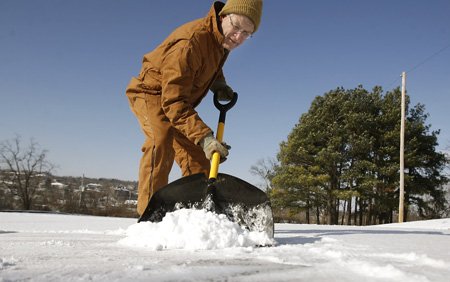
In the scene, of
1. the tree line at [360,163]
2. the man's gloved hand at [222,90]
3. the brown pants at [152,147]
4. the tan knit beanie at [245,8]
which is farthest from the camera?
the tree line at [360,163]

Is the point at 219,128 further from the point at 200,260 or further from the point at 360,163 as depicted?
the point at 360,163

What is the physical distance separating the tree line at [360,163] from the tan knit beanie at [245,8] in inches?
635

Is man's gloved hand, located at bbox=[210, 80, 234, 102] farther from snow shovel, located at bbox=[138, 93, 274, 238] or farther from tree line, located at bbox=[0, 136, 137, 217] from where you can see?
tree line, located at bbox=[0, 136, 137, 217]

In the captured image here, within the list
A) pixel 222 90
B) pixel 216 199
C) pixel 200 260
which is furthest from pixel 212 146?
pixel 222 90

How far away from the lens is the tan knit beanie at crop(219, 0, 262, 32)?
2.03 m

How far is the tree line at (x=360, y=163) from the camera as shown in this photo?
1750 centimetres

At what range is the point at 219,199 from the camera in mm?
1814

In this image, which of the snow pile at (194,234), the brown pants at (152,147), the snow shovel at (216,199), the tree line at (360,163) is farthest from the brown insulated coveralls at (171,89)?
the tree line at (360,163)

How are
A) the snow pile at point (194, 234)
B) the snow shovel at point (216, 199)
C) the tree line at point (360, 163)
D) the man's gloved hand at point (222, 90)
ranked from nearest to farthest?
the snow pile at point (194, 234) < the snow shovel at point (216, 199) < the man's gloved hand at point (222, 90) < the tree line at point (360, 163)

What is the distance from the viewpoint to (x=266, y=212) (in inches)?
68.4

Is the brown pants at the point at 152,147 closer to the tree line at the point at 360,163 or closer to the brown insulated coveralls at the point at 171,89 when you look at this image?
the brown insulated coveralls at the point at 171,89

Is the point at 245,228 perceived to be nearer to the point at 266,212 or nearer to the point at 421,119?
the point at 266,212

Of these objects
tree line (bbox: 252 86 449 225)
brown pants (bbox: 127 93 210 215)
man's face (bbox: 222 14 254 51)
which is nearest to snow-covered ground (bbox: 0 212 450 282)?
brown pants (bbox: 127 93 210 215)

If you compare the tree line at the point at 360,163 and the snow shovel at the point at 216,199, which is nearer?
the snow shovel at the point at 216,199
